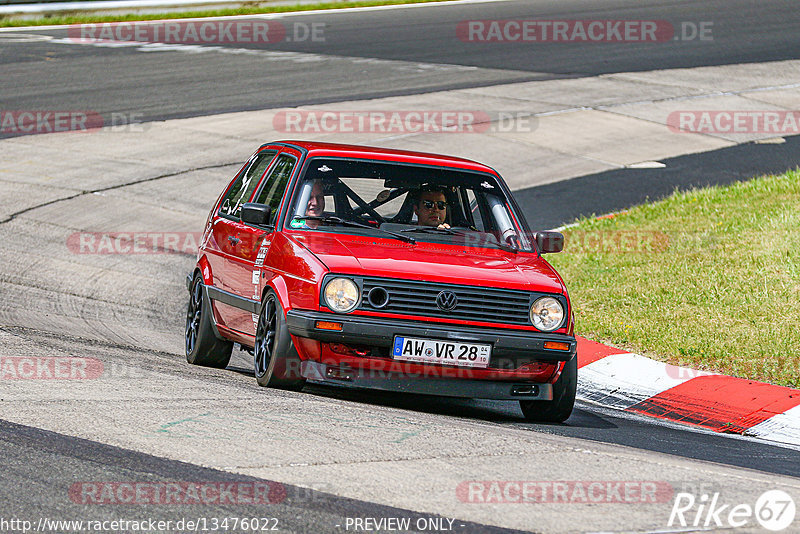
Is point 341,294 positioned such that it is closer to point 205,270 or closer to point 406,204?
point 406,204

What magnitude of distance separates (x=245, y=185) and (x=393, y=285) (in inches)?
96.4

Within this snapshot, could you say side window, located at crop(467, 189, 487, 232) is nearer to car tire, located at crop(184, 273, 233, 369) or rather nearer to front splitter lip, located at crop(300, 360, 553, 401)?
front splitter lip, located at crop(300, 360, 553, 401)

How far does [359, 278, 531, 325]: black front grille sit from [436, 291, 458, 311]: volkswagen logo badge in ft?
0.04

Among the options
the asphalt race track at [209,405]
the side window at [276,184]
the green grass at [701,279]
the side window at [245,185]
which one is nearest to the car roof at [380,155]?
the side window at [276,184]

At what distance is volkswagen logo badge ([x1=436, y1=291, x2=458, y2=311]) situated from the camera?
6.88 metres

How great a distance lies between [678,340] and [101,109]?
13915mm

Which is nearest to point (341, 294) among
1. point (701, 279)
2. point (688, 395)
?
point (688, 395)

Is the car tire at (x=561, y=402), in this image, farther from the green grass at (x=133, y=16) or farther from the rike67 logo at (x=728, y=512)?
the green grass at (x=133, y=16)

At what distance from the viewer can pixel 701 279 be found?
10875mm

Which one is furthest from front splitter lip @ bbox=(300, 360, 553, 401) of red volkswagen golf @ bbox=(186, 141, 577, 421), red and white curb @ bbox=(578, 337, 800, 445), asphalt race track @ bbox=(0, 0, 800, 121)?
asphalt race track @ bbox=(0, 0, 800, 121)

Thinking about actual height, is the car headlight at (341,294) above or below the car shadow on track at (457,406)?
above

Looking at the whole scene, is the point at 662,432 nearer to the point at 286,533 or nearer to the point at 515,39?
the point at 286,533

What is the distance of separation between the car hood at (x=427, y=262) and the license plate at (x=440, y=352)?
1.20ft

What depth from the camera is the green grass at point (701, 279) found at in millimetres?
9000
